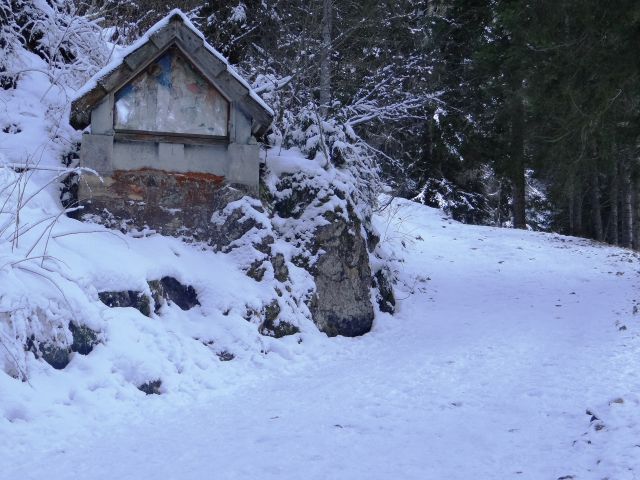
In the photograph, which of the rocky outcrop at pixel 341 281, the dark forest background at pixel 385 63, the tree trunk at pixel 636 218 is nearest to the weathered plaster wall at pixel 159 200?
the rocky outcrop at pixel 341 281

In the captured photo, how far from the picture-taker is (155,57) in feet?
26.9

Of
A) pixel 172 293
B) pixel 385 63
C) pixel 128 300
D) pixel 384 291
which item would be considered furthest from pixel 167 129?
pixel 385 63

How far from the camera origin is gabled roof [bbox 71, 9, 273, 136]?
25.9 ft

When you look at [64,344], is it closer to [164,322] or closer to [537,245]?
[164,322]

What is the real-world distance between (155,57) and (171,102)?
60 centimetres

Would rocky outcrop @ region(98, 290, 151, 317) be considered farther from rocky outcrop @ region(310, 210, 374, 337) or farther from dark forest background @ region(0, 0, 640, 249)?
dark forest background @ region(0, 0, 640, 249)

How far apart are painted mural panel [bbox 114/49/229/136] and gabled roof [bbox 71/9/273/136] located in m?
0.15

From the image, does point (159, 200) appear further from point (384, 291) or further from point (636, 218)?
point (636, 218)

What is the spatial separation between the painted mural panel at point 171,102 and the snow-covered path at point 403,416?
336cm

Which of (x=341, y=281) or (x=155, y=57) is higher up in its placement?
(x=155, y=57)

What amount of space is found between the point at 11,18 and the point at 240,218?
5.00 meters

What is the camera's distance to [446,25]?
18.2 meters

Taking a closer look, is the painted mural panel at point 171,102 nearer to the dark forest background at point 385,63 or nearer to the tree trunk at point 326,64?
the dark forest background at point 385,63

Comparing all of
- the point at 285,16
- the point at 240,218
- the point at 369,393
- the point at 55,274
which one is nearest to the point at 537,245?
the point at 285,16
